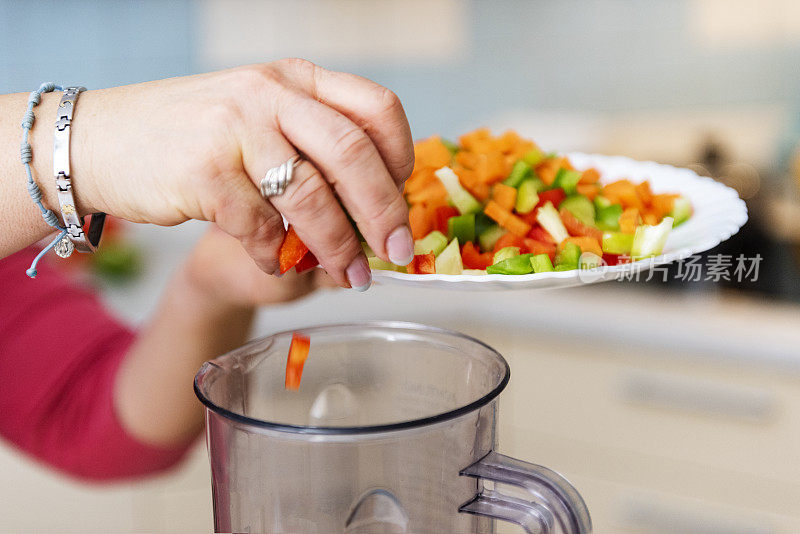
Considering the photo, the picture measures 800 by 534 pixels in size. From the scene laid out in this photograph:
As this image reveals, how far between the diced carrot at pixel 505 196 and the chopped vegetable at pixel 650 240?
5.2 inches

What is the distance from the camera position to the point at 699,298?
160cm

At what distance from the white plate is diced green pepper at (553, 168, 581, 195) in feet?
0.30

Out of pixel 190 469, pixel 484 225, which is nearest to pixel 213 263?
pixel 484 225

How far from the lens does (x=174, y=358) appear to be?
881 mm

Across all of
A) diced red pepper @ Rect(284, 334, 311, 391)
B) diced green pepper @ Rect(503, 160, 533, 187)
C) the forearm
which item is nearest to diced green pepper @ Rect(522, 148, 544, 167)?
diced green pepper @ Rect(503, 160, 533, 187)

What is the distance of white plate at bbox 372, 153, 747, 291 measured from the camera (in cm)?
59

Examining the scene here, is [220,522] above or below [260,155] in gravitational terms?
below

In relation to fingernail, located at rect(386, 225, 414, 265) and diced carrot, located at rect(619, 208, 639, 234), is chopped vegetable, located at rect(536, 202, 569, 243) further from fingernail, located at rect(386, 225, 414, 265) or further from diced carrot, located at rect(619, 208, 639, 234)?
fingernail, located at rect(386, 225, 414, 265)

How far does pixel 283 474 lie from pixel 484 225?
433 mm

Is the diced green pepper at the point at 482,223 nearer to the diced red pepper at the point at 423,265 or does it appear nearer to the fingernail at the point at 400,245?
the diced red pepper at the point at 423,265

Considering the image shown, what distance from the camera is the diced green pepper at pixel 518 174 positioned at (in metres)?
0.83

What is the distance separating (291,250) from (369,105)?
0.37 ft

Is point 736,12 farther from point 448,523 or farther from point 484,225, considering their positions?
point 448,523

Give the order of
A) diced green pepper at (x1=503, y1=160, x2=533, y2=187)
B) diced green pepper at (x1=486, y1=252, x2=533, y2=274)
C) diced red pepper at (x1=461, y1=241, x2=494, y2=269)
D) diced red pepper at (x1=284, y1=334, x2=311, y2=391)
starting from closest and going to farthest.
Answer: diced red pepper at (x1=284, y1=334, x2=311, y2=391) < diced green pepper at (x1=486, y1=252, x2=533, y2=274) < diced red pepper at (x1=461, y1=241, x2=494, y2=269) < diced green pepper at (x1=503, y1=160, x2=533, y2=187)
